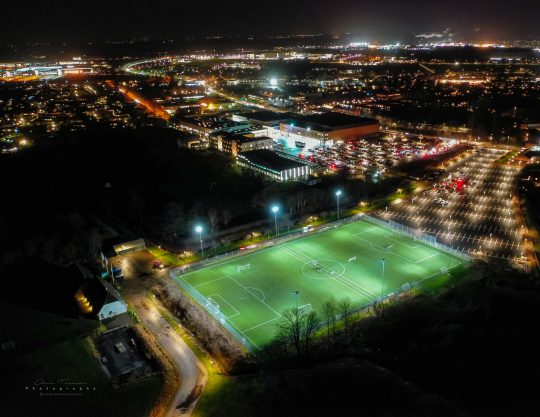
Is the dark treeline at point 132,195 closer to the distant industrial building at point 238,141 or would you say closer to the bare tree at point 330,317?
the distant industrial building at point 238,141

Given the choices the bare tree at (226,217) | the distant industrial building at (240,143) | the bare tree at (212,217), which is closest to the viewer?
the bare tree at (212,217)

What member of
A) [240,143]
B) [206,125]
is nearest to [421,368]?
[240,143]

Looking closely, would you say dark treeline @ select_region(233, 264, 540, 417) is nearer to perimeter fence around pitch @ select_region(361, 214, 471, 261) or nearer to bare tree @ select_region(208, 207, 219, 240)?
perimeter fence around pitch @ select_region(361, 214, 471, 261)

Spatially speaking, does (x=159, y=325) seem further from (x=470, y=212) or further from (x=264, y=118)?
(x=264, y=118)

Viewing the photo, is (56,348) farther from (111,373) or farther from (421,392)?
(421,392)

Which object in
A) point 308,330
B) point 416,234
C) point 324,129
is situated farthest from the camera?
point 324,129

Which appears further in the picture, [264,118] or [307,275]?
[264,118]

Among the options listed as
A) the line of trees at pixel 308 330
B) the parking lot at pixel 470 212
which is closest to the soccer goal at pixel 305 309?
the line of trees at pixel 308 330
